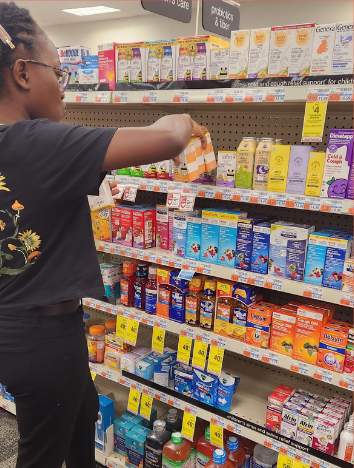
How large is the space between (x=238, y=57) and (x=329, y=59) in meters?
0.41

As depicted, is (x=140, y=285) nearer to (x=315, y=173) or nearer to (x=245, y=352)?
(x=245, y=352)

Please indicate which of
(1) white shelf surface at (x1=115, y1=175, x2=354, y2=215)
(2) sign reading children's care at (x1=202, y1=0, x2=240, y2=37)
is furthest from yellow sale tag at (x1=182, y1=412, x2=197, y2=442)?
(2) sign reading children's care at (x1=202, y1=0, x2=240, y2=37)

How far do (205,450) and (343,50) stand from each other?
215 cm

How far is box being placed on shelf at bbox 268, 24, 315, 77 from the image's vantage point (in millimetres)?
1688

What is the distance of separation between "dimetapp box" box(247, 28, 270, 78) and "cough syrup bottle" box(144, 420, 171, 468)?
1.97 meters

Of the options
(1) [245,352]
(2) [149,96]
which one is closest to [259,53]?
(2) [149,96]

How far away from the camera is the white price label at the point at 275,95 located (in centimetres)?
176

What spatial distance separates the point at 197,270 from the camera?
7.18 ft

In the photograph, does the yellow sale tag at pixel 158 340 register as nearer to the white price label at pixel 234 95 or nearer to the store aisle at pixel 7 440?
the store aisle at pixel 7 440

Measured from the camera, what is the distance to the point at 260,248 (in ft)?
6.53

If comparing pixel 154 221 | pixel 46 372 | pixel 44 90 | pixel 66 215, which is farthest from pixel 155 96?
pixel 46 372

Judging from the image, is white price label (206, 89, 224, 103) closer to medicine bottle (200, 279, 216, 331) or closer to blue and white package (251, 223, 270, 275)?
blue and white package (251, 223, 270, 275)

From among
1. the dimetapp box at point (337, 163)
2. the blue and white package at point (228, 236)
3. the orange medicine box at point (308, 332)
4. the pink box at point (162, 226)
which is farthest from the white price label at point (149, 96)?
the orange medicine box at point (308, 332)

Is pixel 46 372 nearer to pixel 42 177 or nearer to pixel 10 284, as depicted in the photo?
pixel 10 284
